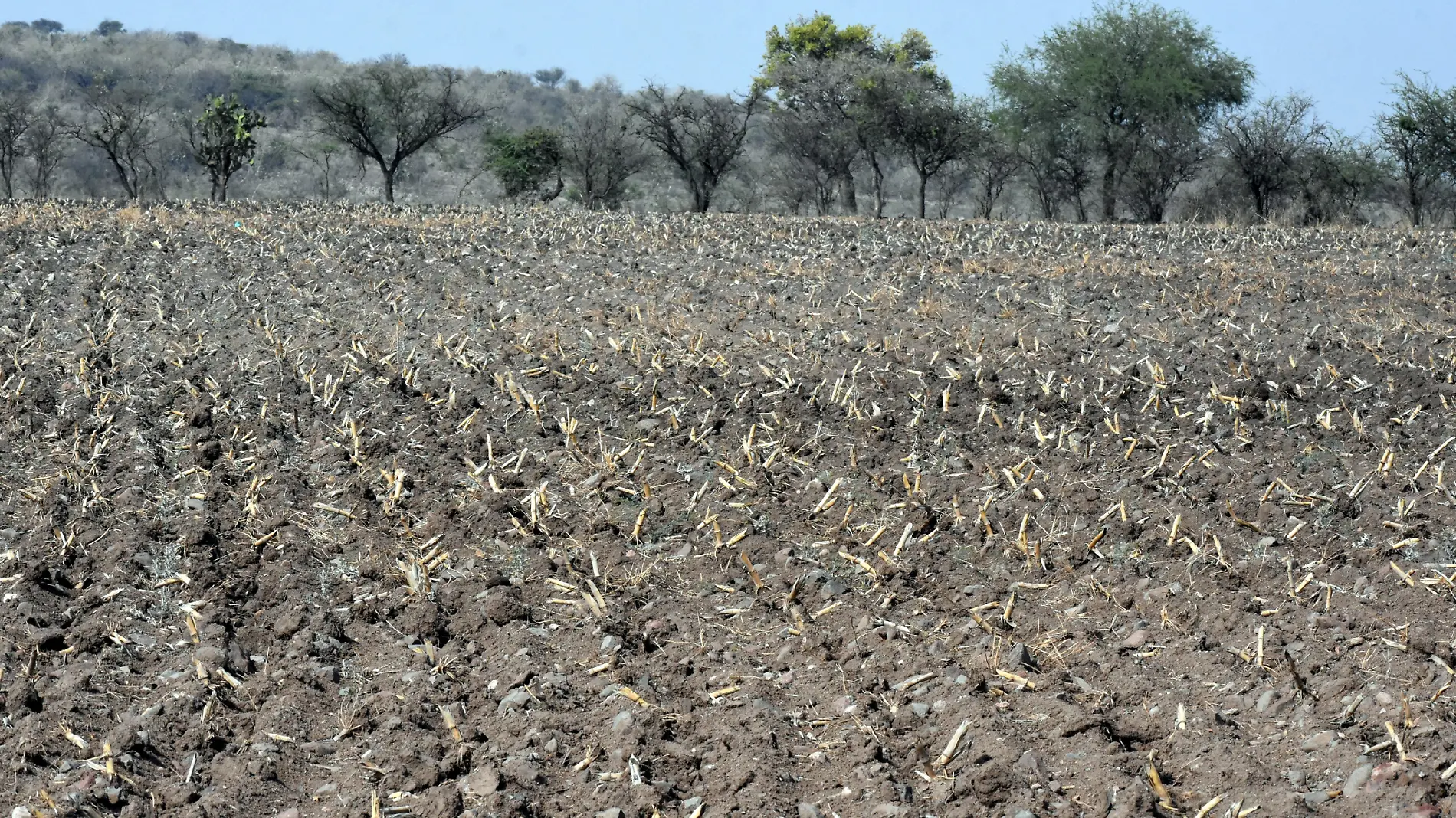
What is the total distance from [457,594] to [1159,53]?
3174cm

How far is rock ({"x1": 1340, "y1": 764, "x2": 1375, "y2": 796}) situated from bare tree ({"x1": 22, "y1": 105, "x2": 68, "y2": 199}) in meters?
35.0

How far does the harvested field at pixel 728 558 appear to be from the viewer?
3621mm

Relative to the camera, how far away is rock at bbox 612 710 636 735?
3.81 metres

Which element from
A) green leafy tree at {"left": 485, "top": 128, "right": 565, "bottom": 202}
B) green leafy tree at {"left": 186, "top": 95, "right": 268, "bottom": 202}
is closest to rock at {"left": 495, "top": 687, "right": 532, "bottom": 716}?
green leafy tree at {"left": 186, "top": 95, "right": 268, "bottom": 202}

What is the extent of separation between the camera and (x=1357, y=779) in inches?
133

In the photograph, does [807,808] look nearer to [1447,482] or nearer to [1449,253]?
[1447,482]

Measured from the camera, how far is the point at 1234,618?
4258mm

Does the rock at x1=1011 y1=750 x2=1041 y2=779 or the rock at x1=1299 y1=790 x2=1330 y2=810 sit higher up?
the rock at x1=1299 y1=790 x2=1330 y2=810

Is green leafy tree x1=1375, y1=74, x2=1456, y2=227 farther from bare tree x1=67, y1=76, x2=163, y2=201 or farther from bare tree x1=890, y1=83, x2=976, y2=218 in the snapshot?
bare tree x1=67, y1=76, x2=163, y2=201

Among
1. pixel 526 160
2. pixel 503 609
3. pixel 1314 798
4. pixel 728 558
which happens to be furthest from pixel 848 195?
pixel 1314 798

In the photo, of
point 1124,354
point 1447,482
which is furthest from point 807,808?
point 1124,354

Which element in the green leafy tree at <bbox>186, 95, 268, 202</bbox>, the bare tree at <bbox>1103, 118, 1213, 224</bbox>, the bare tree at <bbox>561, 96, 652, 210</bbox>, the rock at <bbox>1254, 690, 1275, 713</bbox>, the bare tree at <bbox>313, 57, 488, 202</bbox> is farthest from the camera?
the bare tree at <bbox>561, 96, 652, 210</bbox>

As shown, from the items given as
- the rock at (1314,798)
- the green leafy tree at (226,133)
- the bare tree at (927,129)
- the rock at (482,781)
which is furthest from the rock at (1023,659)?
the bare tree at (927,129)

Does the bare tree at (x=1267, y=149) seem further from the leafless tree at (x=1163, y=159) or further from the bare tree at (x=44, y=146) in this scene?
the bare tree at (x=44, y=146)
